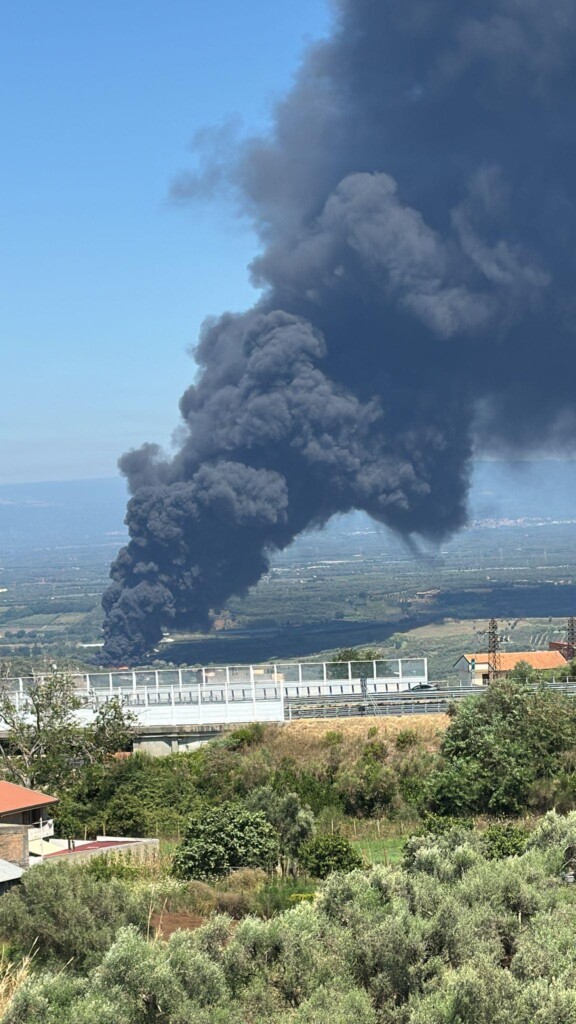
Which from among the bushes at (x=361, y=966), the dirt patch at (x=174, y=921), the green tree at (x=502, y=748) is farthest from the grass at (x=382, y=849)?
the bushes at (x=361, y=966)

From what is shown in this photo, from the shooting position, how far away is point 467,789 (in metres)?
27.0

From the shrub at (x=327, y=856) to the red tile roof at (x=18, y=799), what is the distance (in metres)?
5.62

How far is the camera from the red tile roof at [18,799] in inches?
994

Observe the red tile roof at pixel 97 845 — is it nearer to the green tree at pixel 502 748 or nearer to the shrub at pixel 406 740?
the green tree at pixel 502 748

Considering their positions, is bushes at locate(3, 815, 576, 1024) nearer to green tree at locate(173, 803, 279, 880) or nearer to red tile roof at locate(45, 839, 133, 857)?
green tree at locate(173, 803, 279, 880)

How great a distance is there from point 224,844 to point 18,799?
475cm

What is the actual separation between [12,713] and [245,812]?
10575 millimetres

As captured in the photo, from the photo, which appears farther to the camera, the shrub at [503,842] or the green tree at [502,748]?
the green tree at [502,748]

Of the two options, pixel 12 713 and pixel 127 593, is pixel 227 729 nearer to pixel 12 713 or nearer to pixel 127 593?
pixel 12 713

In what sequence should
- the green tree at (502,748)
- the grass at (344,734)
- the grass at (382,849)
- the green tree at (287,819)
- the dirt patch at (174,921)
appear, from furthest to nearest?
the grass at (344,734) → the green tree at (502,748) → the green tree at (287,819) → the grass at (382,849) → the dirt patch at (174,921)

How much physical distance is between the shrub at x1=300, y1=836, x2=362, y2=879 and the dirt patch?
3.67m

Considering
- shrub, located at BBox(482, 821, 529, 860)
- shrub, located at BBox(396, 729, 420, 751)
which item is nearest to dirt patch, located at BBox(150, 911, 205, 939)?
shrub, located at BBox(482, 821, 529, 860)

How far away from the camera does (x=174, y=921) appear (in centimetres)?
1859

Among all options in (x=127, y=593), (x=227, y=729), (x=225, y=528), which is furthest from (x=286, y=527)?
(x=227, y=729)
